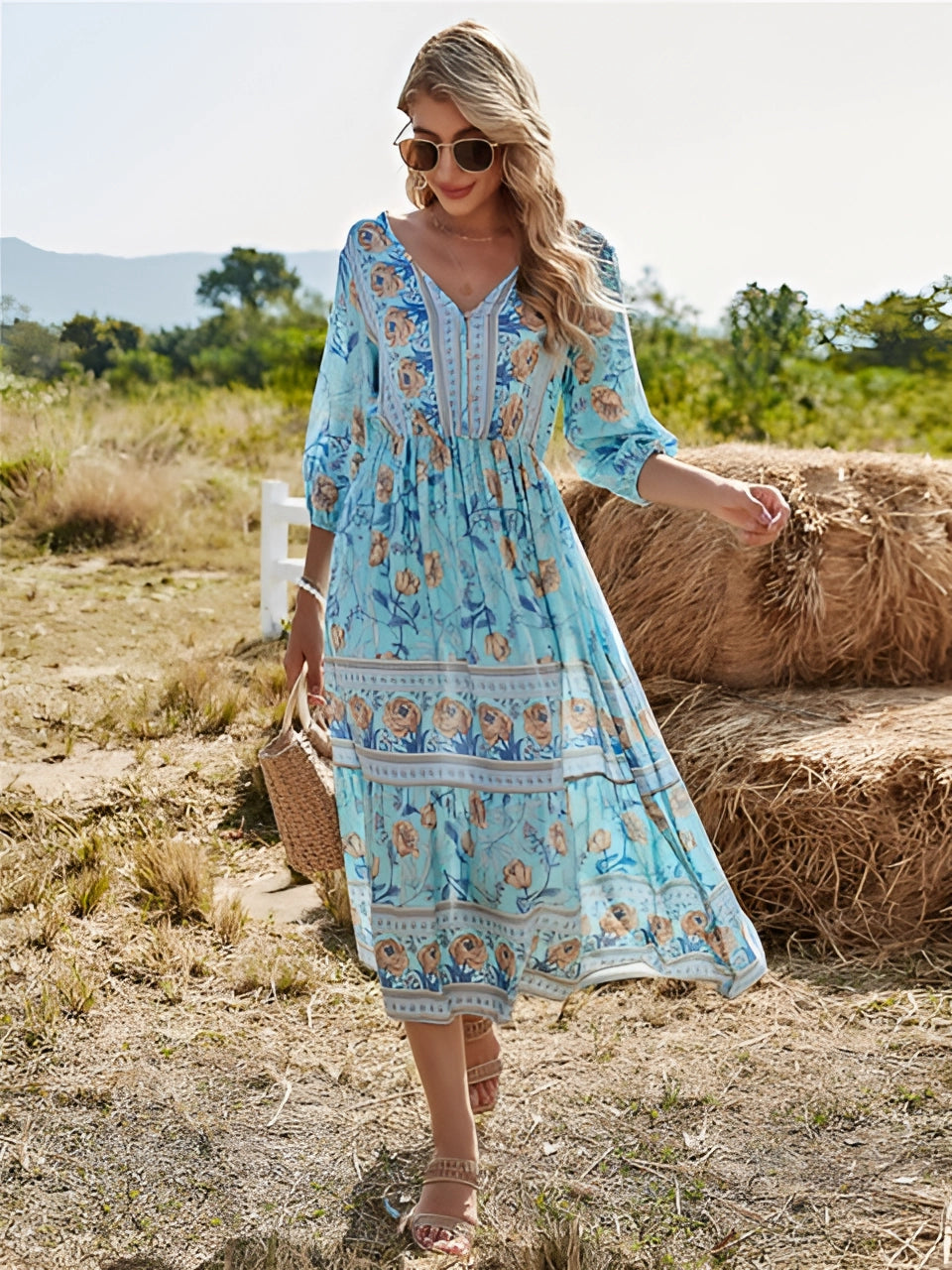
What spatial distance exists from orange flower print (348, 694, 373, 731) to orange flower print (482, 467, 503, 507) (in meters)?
0.41

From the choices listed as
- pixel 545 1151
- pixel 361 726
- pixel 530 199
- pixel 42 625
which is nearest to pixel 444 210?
pixel 530 199

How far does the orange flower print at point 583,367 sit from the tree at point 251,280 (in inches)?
733

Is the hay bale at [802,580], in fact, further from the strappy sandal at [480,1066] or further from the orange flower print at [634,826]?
the strappy sandal at [480,1066]

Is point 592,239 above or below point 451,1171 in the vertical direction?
above

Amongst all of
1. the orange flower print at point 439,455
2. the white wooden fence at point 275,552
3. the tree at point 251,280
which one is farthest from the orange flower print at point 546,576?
the tree at point 251,280

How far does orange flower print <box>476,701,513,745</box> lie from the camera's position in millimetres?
2285

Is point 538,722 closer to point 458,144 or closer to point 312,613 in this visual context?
point 312,613

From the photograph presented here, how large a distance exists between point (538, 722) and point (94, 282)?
3822mm

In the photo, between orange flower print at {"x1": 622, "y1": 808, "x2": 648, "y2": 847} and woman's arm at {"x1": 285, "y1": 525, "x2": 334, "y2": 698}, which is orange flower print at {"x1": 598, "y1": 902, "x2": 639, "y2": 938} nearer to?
orange flower print at {"x1": 622, "y1": 808, "x2": 648, "y2": 847}

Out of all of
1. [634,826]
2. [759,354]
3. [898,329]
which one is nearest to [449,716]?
[634,826]

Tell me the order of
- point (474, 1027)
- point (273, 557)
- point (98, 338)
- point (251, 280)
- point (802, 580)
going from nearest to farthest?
point (474, 1027) → point (802, 580) → point (273, 557) → point (98, 338) → point (251, 280)

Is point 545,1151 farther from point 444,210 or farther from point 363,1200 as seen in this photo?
point 444,210

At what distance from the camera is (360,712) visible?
7.54 ft

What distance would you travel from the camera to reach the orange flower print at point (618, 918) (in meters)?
2.52
